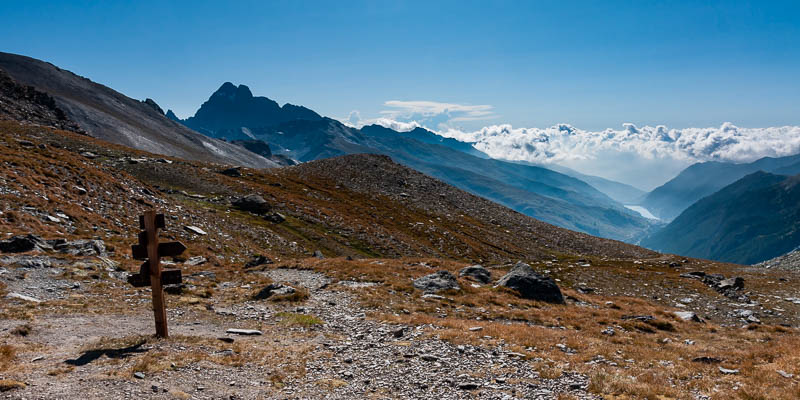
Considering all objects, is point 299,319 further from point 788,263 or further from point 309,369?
point 788,263

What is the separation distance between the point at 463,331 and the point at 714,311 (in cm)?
2872

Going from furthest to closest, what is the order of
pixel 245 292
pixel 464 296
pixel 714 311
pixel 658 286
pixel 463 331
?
pixel 658 286 < pixel 714 311 < pixel 464 296 < pixel 245 292 < pixel 463 331

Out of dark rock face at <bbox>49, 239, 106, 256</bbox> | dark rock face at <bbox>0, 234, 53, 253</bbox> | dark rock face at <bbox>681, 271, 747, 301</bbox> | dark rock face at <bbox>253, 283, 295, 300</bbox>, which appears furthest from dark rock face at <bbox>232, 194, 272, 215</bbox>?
dark rock face at <bbox>681, 271, 747, 301</bbox>

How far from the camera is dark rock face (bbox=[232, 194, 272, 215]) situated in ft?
183

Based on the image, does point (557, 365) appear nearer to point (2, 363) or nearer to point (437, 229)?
point (2, 363)

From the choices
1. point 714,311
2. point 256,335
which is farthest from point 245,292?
point 714,311

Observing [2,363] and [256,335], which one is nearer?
[2,363]

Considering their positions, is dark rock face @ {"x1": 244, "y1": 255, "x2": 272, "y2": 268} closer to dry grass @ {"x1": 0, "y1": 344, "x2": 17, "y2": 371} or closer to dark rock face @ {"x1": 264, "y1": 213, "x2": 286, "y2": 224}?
dark rock face @ {"x1": 264, "y1": 213, "x2": 286, "y2": 224}

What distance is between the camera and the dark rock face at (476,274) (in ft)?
105

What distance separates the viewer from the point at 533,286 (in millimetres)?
28609

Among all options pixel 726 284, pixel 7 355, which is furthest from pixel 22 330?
pixel 726 284

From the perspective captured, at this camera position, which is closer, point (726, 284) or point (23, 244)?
point (23, 244)

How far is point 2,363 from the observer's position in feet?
33.4

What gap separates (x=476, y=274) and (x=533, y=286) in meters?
5.15
